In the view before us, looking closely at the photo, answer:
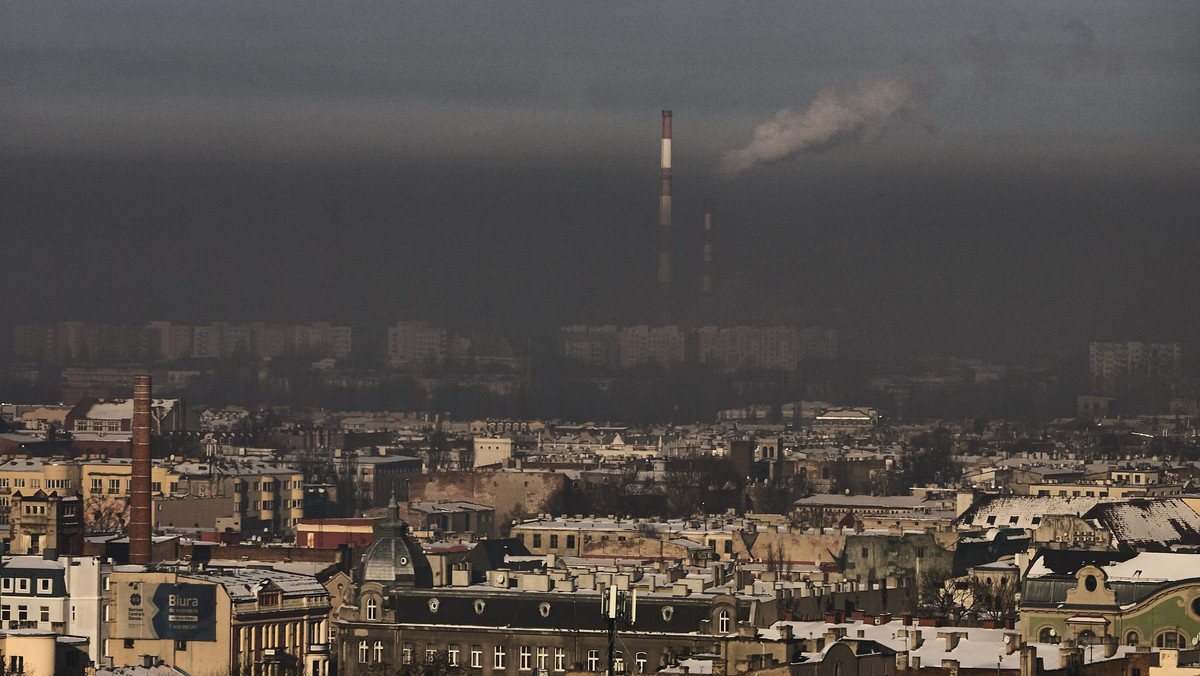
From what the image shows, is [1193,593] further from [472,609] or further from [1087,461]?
[1087,461]

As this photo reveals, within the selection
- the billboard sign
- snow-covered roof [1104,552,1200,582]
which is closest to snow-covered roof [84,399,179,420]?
the billboard sign

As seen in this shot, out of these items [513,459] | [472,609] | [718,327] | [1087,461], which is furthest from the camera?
[718,327]

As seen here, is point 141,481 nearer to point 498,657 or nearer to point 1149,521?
point 1149,521

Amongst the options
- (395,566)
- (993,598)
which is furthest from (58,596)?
(993,598)

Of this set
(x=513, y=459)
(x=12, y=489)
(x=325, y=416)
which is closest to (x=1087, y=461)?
(x=513, y=459)

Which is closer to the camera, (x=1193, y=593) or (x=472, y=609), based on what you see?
(x=1193, y=593)

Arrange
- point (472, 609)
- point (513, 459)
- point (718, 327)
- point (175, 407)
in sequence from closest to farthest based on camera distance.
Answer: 1. point (472, 609)
2. point (513, 459)
3. point (175, 407)
4. point (718, 327)
